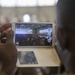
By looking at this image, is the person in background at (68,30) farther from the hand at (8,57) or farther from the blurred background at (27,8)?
the blurred background at (27,8)

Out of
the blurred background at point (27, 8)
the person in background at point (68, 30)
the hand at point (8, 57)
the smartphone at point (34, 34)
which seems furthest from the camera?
the blurred background at point (27, 8)

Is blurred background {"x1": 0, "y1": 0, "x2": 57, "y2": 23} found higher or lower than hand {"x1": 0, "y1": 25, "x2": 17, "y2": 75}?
higher

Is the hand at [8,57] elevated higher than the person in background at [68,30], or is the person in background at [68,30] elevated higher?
the person in background at [68,30]

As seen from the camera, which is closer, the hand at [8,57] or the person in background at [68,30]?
the person in background at [68,30]

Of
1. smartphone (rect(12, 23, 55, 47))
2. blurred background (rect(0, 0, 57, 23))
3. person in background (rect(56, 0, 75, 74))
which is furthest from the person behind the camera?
blurred background (rect(0, 0, 57, 23))

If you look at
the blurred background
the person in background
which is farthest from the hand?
the blurred background

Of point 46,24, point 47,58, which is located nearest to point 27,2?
point 46,24

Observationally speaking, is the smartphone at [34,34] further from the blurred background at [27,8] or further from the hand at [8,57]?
the blurred background at [27,8]

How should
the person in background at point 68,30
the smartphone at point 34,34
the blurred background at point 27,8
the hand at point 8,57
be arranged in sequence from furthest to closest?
the blurred background at point 27,8
the smartphone at point 34,34
the hand at point 8,57
the person in background at point 68,30

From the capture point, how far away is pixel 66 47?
0.60 metres

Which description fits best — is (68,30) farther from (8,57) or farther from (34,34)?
(34,34)

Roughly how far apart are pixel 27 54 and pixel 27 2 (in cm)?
157

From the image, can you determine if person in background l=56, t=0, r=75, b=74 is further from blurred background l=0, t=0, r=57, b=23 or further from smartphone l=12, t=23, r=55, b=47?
blurred background l=0, t=0, r=57, b=23

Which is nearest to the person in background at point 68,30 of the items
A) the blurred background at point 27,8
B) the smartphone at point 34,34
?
the smartphone at point 34,34
